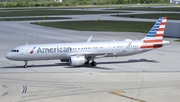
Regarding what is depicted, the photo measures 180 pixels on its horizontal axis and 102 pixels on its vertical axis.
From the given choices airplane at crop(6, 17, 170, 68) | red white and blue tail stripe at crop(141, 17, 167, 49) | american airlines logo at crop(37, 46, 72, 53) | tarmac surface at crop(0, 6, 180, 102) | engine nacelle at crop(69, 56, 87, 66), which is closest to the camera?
tarmac surface at crop(0, 6, 180, 102)

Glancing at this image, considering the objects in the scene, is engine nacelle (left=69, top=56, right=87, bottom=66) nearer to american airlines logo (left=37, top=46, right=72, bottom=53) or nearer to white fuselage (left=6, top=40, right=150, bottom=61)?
white fuselage (left=6, top=40, right=150, bottom=61)

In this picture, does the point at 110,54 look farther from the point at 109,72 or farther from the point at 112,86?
the point at 112,86

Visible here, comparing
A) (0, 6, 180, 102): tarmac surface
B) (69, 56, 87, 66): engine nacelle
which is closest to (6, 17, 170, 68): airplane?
(69, 56, 87, 66): engine nacelle

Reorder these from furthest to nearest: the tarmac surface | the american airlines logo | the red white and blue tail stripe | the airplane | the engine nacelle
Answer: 1. the red white and blue tail stripe
2. the american airlines logo
3. the airplane
4. the engine nacelle
5. the tarmac surface

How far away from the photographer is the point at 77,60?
5078cm

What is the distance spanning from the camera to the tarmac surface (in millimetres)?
36469

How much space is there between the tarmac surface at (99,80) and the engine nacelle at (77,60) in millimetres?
→ 685

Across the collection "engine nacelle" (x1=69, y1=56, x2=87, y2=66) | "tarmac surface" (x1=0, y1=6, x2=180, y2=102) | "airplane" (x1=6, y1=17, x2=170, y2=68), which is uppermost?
"airplane" (x1=6, y1=17, x2=170, y2=68)

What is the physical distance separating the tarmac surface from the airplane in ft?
4.47

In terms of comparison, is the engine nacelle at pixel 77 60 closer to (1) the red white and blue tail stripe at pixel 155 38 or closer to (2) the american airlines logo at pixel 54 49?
(2) the american airlines logo at pixel 54 49

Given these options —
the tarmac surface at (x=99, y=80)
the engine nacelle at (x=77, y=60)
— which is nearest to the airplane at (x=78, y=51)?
the engine nacelle at (x=77, y=60)

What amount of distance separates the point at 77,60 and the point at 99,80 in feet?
26.6

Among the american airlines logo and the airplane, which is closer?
the airplane

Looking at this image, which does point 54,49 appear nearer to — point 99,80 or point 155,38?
point 99,80
